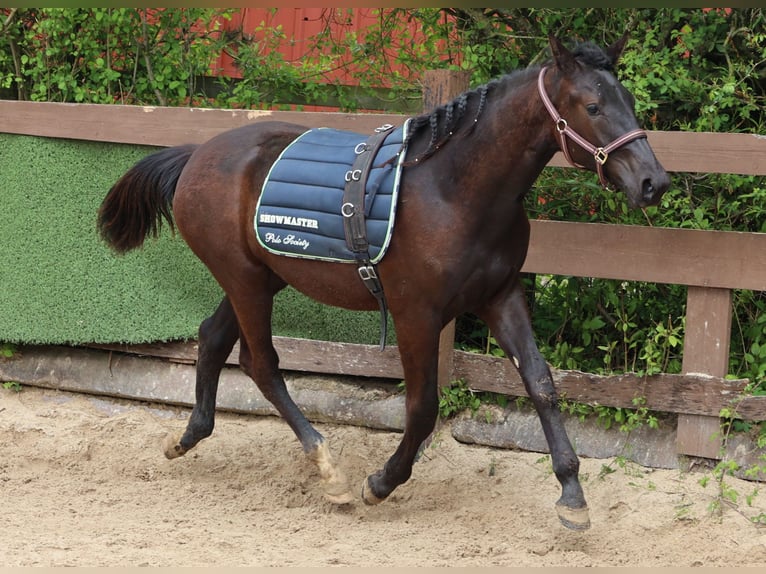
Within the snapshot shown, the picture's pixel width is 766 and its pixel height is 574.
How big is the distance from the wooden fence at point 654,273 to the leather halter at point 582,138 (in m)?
1.02

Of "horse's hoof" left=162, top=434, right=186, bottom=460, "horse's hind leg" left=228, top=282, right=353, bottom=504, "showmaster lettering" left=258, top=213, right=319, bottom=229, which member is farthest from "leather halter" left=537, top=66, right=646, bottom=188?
"horse's hoof" left=162, top=434, right=186, bottom=460

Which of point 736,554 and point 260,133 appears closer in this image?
point 736,554

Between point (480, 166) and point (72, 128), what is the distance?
118 inches

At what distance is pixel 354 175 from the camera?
14.3 feet

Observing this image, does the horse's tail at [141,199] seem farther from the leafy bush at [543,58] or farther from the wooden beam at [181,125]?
the leafy bush at [543,58]

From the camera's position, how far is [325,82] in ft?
22.9

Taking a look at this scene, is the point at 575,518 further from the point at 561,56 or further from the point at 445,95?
the point at 445,95

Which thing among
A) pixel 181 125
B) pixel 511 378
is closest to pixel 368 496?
pixel 511 378

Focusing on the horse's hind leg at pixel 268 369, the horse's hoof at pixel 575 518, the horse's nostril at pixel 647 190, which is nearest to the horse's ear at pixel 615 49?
the horse's nostril at pixel 647 190

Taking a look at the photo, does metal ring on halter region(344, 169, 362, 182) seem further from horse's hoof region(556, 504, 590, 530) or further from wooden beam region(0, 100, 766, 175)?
horse's hoof region(556, 504, 590, 530)

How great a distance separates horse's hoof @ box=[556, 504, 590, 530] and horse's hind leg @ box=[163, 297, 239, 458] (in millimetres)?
1939

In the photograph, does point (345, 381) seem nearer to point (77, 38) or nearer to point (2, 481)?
point (2, 481)

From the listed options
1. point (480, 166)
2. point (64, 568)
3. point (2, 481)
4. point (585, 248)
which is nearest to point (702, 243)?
point (585, 248)

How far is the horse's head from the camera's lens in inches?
144
